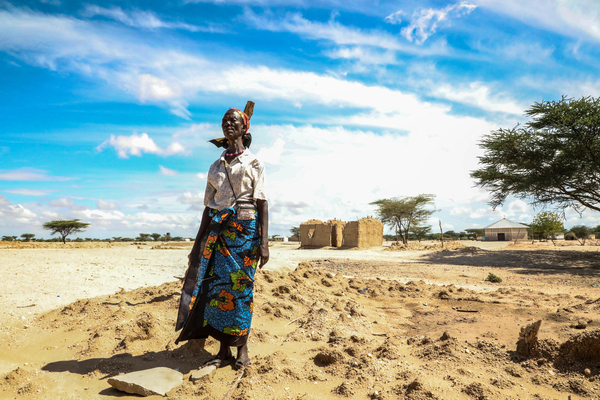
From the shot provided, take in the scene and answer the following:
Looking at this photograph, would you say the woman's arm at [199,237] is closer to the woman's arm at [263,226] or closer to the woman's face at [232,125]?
the woman's arm at [263,226]

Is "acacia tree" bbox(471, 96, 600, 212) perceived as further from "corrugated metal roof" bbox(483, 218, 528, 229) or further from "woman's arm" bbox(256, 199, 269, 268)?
"corrugated metal roof" bbox(483, 218, 528, 229)

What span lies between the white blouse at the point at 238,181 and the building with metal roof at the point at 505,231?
41.8m

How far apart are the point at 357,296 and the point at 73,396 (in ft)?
14.1

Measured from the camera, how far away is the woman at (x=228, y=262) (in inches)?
107

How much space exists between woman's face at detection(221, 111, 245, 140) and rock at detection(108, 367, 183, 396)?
71.9 inches

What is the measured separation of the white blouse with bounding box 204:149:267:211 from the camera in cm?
280

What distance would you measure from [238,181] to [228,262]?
2.05 ft

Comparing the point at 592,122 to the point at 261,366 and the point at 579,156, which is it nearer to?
the point at 579,156

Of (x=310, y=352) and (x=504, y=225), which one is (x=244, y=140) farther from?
(x=504, y=225)


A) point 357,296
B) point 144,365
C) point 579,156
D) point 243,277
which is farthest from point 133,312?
point 579,156

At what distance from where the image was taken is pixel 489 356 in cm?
284

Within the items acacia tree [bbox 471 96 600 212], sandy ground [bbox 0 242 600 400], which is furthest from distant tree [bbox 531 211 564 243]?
sandy ground [bbox 0 242 600 400]

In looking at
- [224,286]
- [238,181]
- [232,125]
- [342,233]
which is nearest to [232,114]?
[232,125]

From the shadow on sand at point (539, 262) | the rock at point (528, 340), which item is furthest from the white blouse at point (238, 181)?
the shadow on sand at point (539, 262)
